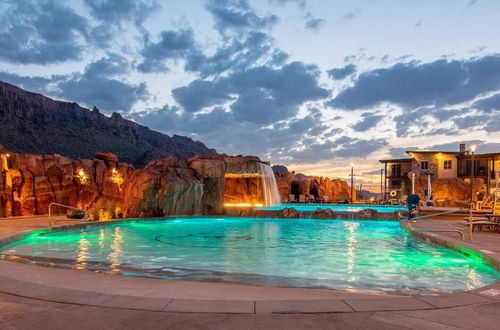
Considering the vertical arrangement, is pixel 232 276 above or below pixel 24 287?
below

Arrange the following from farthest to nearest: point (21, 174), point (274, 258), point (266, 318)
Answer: point (21, 174) < point (274, 258) < point (266, 318)

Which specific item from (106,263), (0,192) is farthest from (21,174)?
(106,263)

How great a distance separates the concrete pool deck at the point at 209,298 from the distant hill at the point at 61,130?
54.5 m

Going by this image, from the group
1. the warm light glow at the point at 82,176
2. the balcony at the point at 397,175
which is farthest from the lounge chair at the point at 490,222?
the balcony at the point at 397,175

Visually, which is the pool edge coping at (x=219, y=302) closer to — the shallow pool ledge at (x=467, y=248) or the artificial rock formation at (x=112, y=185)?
the shallow pool ledge at (x=467, y=248)

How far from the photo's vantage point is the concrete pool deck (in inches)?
142

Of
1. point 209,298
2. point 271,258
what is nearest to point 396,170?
point 271,258

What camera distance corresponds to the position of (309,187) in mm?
45625

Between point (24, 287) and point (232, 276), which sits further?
point (232, 276)

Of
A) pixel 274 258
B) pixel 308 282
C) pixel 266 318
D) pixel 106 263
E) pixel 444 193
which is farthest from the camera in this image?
pixel 444 193

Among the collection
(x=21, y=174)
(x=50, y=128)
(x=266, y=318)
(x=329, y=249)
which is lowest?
(x=329, y=249)

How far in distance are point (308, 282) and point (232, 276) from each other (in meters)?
1.23

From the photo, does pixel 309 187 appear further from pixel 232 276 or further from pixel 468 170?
pixel 232 276

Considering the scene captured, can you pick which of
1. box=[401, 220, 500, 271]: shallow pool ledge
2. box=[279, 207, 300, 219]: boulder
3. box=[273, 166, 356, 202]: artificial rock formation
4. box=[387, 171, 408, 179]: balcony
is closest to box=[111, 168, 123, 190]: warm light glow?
box=[279, 207, 300, 219]: boulder
